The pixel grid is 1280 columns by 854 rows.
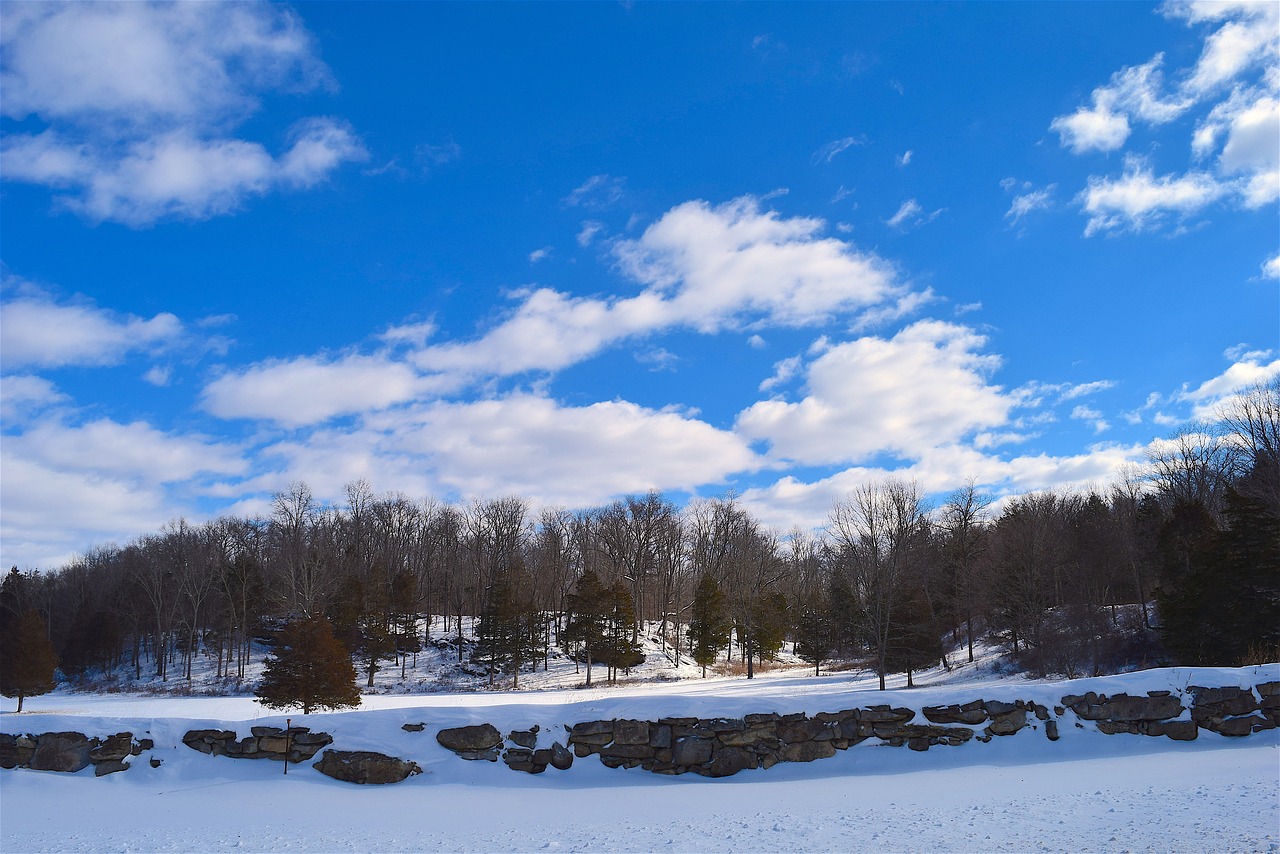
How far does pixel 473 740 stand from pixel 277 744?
2.65 meters

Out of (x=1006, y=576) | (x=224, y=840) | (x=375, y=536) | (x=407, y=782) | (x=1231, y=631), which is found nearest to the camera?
Answer: (x=224, y=840)

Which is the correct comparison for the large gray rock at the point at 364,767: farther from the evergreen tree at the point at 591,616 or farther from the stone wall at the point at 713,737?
the evergreen tree at the point at 591,616

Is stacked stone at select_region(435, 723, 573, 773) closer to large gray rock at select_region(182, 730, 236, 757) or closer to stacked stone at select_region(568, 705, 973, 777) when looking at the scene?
stacked stone at select_region(568, 705, 973, 777)

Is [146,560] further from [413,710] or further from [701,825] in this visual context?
[701,825]

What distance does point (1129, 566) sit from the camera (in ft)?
125

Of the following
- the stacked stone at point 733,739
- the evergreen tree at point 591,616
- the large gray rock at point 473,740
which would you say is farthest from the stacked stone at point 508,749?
the evergreen tree at point 591,616

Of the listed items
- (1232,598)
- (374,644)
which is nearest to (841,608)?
(1232,598)

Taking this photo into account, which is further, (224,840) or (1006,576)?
(1006,576)

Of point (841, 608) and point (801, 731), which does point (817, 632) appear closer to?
point (841, 608)

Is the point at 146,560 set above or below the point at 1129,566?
above

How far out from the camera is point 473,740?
383 inches

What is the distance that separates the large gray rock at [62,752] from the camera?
9.49m

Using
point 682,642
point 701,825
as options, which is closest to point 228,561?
point 682,642

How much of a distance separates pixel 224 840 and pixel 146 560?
196 ft
